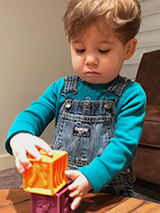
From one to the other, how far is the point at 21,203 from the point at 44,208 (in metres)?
0.14

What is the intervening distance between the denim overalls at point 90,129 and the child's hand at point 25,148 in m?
0.19

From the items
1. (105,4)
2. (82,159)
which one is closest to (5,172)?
(82,159)

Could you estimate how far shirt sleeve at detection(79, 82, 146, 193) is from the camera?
602 mm

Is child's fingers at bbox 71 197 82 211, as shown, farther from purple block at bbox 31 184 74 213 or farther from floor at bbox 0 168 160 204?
floor at bbox 0 168 160 204

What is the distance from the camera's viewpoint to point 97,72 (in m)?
0.71

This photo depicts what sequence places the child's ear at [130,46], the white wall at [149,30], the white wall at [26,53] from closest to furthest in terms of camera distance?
the child's ear at [130,46], the white wall at [26,53], the white wall at [149,30]

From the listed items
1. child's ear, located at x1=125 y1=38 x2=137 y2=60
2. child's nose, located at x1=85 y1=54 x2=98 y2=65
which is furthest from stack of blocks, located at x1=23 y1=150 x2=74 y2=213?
child's ear, located at x1=125 y1=38 x2=137 y2=60

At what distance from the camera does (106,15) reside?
0.65 meters

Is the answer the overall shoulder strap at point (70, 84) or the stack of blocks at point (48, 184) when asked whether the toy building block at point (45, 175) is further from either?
the overall shoulder strap at point (70, 84)

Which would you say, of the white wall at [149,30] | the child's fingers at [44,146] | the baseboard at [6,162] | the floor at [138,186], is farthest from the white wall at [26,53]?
the child's fingers at [44,146]

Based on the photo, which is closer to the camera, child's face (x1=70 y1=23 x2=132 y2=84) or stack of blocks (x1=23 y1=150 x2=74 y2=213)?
stack of blocks (x1=23 y1=150 x2=74 y2=213)

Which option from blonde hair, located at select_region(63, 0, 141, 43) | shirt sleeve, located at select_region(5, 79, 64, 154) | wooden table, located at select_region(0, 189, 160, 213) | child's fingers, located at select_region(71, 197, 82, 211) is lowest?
wooden table, located at select_region(0, 189, 160, 213)

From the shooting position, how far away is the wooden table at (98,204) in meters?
0.61

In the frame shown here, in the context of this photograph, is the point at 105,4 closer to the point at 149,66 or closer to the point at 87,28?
the point at 87,28
